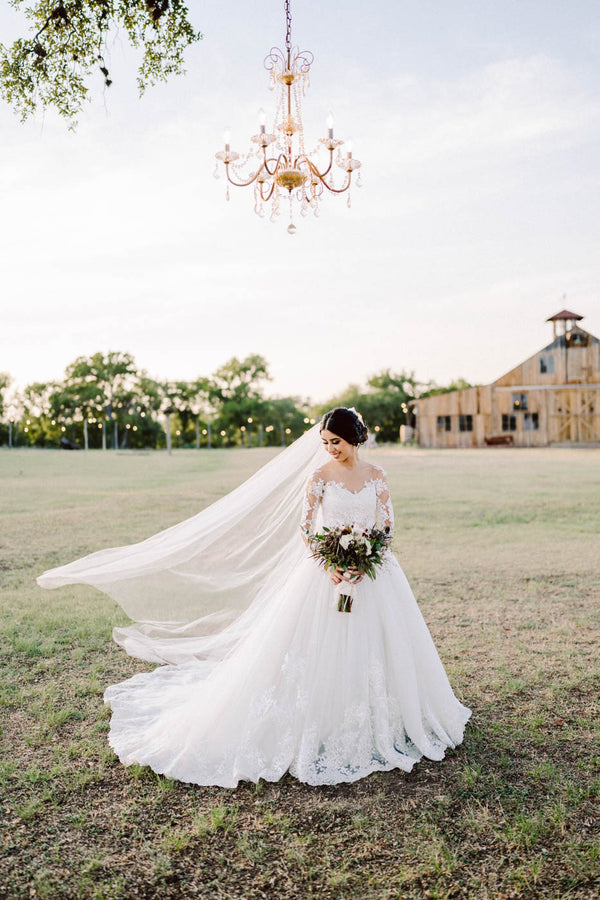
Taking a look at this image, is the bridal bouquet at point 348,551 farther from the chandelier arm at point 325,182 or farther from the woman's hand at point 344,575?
the chandelier arm at point 325,182

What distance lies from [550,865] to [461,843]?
394 mm

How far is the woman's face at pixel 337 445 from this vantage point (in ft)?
13.3

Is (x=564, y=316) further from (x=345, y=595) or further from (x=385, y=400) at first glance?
(x=345, y=595)

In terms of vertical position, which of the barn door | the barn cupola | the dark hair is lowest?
the dark hair

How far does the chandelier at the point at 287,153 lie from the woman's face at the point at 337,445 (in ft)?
19.1

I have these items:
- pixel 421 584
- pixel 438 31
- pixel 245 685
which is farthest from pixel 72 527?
pixel 438 31

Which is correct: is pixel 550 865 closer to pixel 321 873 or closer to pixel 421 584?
pixel 321 873

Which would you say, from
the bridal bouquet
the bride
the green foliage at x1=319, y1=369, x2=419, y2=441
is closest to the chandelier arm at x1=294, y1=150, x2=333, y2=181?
the bride

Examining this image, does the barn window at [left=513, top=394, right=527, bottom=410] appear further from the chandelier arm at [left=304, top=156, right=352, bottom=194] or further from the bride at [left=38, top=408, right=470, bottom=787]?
the bride at [left=38, top=408, right=470, bottom=787]

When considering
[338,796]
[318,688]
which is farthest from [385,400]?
[338,796]

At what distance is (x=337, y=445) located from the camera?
4078 millimetres

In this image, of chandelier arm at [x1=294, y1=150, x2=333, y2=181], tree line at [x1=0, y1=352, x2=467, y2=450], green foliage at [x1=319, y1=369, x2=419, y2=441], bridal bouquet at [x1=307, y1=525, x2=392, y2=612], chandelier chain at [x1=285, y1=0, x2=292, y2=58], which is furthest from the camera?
tree line at [x1=0, y1=352, x2=467, y2=450]

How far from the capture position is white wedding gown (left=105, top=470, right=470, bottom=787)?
3.64 m

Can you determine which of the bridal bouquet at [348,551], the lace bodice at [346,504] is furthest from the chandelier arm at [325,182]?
the bridal bouquet at [348,551]
